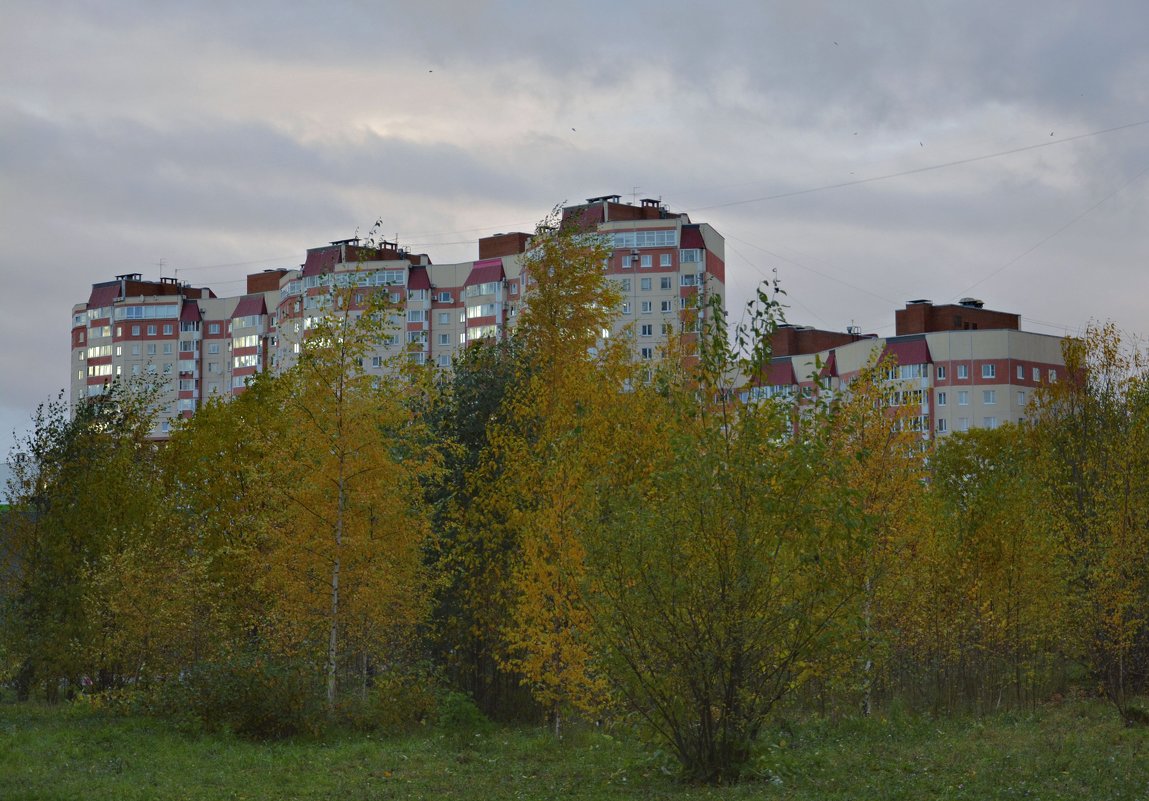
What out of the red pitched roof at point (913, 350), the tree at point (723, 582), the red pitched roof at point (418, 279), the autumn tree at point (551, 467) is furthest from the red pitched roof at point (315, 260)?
the tree at point (723, 582)

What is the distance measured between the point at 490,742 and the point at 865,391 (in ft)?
44.3

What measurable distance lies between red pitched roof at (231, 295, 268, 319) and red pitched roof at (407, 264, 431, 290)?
85.7 ft

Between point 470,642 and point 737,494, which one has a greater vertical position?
point 737,494

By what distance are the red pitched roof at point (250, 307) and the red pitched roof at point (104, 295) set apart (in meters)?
20.0

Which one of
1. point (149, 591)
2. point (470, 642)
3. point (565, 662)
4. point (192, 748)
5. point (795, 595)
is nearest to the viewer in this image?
point (795, 595)

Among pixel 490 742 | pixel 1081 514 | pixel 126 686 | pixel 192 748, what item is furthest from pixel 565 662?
pixel 1081 514

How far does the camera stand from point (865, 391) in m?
31.2

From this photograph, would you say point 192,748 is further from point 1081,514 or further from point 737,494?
point 1081,514

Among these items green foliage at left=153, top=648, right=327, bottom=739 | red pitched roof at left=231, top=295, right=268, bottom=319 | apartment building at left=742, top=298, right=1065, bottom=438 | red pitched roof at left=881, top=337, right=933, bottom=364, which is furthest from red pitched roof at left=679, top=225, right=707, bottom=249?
green foliage at left=153, top=648, right=327, bottom=739

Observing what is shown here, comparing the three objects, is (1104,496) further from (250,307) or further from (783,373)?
(250,307)

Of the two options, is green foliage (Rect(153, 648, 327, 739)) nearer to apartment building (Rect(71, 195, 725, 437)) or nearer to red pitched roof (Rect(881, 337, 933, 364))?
apartment building (Rect(71, 195, 725, 437))

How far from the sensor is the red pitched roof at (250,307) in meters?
137

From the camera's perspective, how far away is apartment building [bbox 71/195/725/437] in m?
102

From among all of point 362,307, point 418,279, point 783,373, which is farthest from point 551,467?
point 418,279
